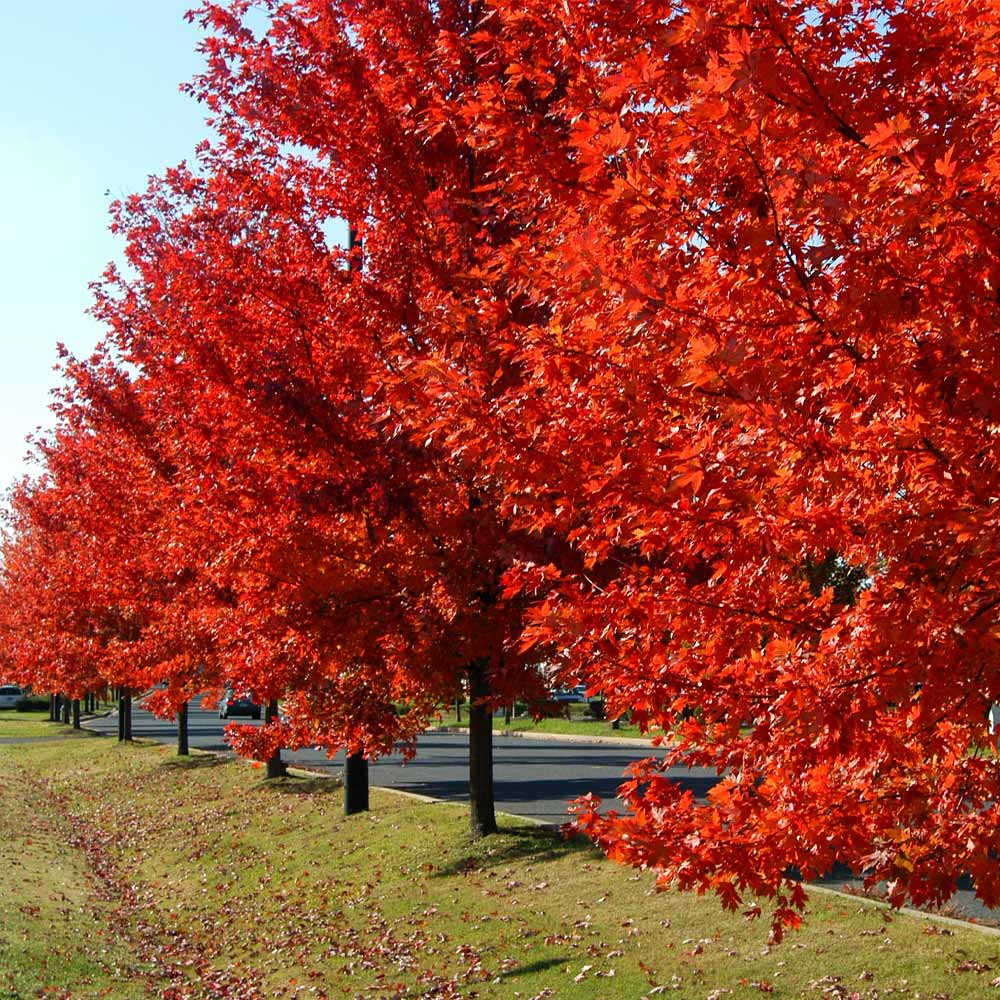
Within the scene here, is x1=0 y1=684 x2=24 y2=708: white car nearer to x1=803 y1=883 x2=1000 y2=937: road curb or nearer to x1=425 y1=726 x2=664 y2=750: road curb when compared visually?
x1=425 y1=726 x2=664 y2=750: road curb

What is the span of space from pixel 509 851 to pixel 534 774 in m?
10.6

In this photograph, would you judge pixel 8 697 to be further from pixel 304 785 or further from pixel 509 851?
pixel 509 851

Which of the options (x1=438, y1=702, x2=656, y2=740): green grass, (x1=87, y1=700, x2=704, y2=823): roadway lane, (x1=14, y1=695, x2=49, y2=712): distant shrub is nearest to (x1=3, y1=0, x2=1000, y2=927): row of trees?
(x1=87, y1=700, x2=704, y2=823): roadway lane

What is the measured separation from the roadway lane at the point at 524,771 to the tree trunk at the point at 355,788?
172cm

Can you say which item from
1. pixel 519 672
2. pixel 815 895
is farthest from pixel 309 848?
pixel 815 895

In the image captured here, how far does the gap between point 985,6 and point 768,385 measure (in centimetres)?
175

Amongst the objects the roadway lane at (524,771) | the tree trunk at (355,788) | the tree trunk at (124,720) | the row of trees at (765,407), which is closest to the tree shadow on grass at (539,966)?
the row of trees at (765,407)

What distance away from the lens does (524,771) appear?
78.6ft

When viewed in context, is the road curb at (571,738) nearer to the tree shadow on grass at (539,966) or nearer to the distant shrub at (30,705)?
the tree shadow on grass at (539,966)

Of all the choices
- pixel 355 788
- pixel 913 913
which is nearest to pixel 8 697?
pixel 355 788

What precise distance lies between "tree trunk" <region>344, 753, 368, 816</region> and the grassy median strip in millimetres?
435

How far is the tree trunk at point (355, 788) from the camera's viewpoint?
57.0 feet

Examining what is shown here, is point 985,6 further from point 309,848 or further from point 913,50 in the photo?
point 309,848

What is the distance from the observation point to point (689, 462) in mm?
3787
